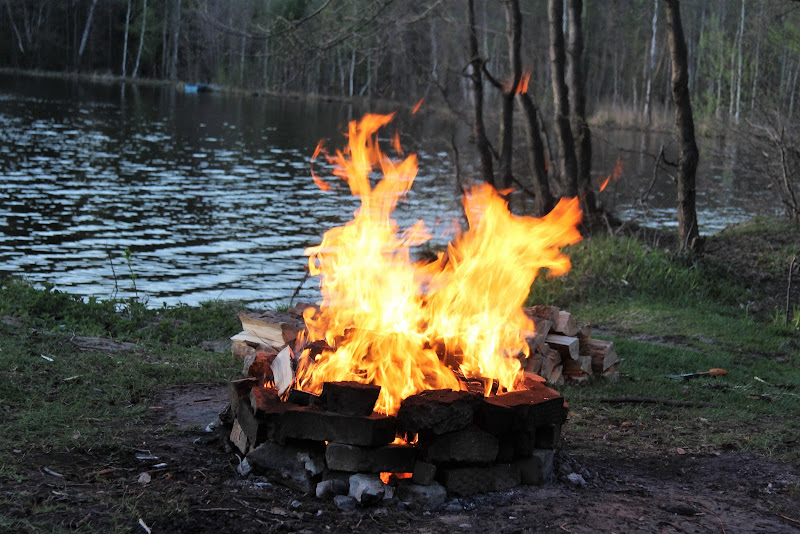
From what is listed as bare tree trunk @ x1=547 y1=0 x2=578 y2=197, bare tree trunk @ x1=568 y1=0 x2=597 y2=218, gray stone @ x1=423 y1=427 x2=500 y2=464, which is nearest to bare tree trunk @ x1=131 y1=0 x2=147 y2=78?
bare tree trunk @ x1=568 y1=0 x2=597 y2=218

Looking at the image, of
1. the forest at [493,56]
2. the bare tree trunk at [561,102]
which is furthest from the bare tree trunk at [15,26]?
the bare tree trunk at [561,102]

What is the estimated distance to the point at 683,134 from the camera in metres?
12.2

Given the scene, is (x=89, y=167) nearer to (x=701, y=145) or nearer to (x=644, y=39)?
(x=701, y=145)

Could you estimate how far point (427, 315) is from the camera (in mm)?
5707

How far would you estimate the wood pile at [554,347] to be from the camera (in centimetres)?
703

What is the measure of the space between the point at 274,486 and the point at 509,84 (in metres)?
10.6

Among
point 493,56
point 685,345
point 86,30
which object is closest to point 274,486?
point 685,345

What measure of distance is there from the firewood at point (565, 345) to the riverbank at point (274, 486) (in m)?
0.34

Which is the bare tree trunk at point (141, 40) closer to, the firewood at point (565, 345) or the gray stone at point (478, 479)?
the firewood at point (565, 345)

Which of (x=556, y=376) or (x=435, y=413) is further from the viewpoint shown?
(x=556, y=376)

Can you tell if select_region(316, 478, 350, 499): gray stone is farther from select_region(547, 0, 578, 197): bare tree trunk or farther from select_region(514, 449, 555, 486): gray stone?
select_region(547, 0, 578, 197): bare tree trunk

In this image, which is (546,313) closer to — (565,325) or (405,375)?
(565,325)

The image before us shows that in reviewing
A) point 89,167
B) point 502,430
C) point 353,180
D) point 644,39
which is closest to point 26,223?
point 89,167

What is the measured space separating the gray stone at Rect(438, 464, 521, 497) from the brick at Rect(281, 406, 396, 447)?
37 centimetres
